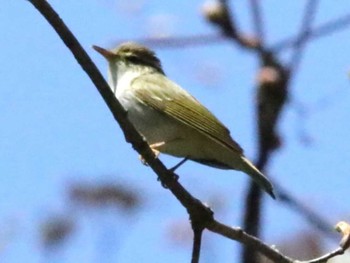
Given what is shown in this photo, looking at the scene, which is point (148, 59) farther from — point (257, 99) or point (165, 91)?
point (257, 99)

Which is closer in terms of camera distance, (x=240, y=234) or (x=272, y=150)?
(x=240, y=234)

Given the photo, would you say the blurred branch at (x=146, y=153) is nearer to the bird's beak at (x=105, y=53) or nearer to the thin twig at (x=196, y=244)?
the thin twig at (x=196, y=244)

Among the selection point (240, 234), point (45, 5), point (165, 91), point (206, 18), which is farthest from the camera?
point (165, 91)

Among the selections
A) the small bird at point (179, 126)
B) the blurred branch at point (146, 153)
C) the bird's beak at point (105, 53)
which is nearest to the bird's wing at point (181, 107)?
the small bird at point (179, 126)

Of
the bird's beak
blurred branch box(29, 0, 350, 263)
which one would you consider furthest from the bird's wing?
blurred branch box(29, 0, 350, 263)

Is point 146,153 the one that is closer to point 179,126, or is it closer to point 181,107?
point 179,126

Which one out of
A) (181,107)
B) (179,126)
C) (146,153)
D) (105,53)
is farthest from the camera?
(105,53)

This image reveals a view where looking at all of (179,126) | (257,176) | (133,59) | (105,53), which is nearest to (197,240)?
(257,176)

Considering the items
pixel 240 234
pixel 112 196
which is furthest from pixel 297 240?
pixel 240 234
